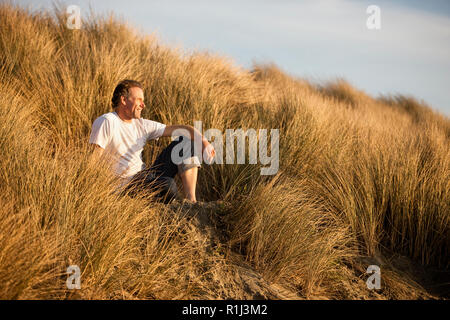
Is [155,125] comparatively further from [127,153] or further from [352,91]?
[352,91]

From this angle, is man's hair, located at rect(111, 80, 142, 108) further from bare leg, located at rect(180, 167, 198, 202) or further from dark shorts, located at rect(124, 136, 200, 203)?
bare leg, located at rect(180, 167, 198, 202)

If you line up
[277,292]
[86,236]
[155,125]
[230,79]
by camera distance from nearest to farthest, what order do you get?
[86,236] < [277,292] < [155,125] < [230,79]

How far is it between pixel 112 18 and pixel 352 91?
25.4 feet

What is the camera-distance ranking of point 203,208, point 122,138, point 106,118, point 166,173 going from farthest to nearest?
point 166,173
point 122,138
point 106,118
point 203,208

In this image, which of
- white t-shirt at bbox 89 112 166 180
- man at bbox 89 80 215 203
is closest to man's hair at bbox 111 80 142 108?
man at bbox 89 80 215 203

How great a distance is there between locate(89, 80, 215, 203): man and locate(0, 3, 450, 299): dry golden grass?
0.77ft

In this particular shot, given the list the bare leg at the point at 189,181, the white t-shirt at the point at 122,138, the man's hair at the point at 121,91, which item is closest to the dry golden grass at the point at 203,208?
the white t-shirt at the point at 122,138

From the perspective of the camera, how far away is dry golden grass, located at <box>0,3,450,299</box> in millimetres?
2502

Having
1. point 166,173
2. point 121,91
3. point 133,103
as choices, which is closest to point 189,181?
point 166,173

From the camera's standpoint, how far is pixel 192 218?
135 inches

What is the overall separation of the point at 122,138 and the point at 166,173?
1.85 ft

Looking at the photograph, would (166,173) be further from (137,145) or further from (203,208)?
(203,208)

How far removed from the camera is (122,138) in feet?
12.8

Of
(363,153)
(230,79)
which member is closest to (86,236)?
(363,153)
